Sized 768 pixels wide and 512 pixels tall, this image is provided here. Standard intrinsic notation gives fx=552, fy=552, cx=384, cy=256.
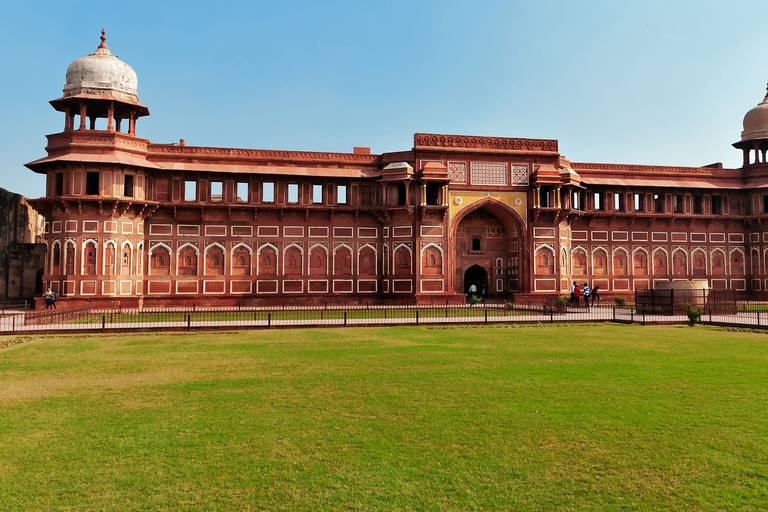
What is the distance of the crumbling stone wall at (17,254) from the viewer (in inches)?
1108

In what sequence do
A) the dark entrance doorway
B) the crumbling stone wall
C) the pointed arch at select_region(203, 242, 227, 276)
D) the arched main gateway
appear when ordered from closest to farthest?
the pointed arch at select_region(203, 242, 227, 276) → the crumbling stone wall → the arched main gateway → the dark entrance doorway

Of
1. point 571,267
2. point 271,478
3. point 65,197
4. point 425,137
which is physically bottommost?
point 271,478

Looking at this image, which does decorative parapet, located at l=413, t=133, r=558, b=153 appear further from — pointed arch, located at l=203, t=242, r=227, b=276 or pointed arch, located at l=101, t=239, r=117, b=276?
pointed arch, located at l=101, t=239, r=117, b=276

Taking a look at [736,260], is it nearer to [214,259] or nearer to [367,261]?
[367,261]

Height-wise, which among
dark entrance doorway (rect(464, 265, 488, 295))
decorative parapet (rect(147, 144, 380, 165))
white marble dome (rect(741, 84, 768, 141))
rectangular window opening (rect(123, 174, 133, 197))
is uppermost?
white marble dome (rect(741, 84, 768, 141))

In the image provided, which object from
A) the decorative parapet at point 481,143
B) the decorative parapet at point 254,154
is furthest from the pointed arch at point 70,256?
the decorative parapet at point 481,143

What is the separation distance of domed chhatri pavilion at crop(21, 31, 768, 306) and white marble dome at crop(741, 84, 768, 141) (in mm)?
88

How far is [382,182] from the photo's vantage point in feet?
90.6

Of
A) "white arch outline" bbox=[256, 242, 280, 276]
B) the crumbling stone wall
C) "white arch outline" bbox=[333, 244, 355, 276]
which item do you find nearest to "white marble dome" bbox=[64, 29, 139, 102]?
the crumbling stone wall

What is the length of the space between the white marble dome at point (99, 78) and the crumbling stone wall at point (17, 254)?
7696mm

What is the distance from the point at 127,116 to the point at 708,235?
106ft

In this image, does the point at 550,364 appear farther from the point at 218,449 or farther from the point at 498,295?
the point at 498,295

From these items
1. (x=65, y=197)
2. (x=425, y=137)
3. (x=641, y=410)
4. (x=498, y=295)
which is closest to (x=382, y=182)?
(x=425, y=137)

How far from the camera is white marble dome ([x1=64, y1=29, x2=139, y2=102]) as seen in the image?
25.1m
